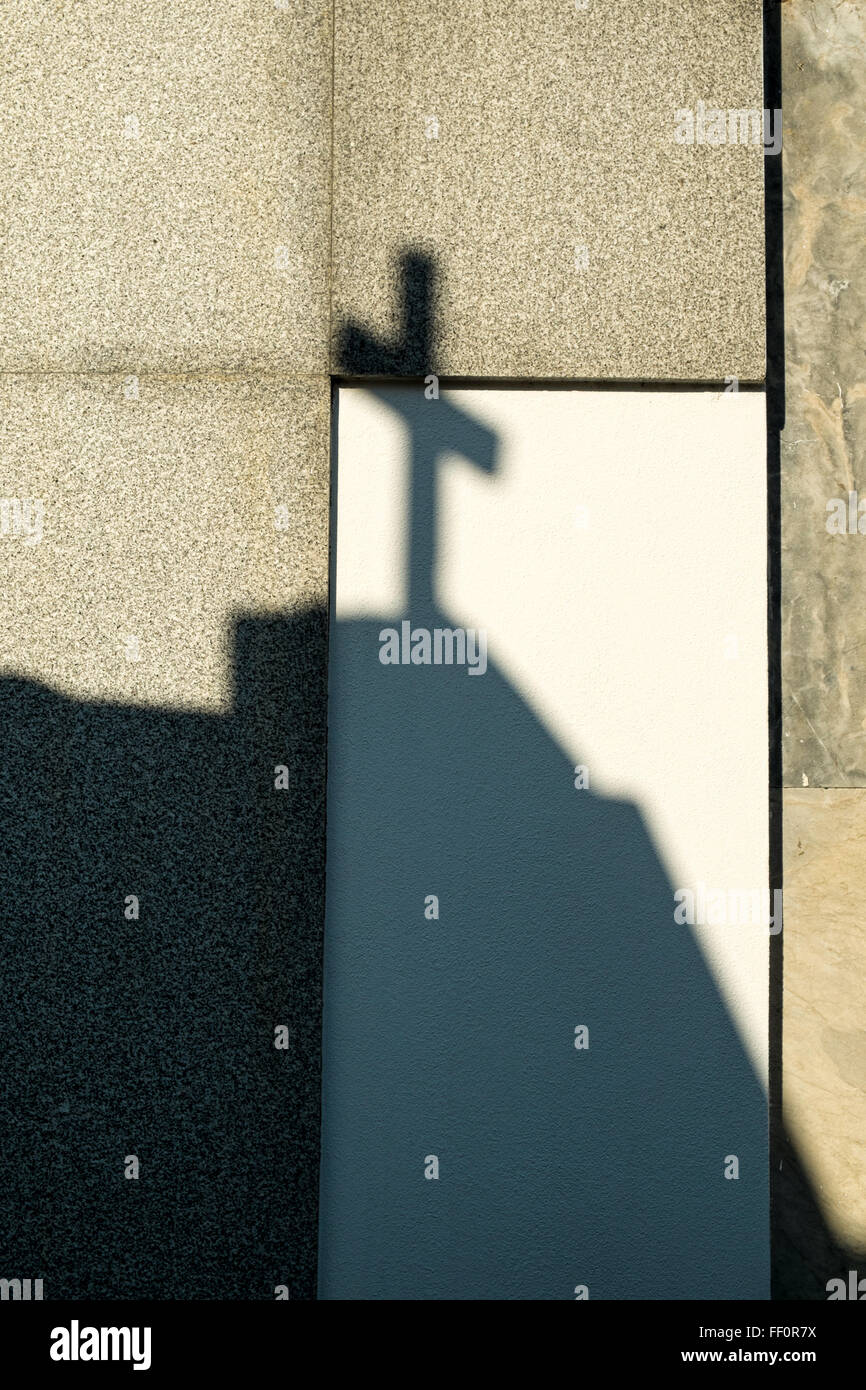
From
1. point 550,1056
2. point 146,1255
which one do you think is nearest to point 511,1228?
point 550,1056

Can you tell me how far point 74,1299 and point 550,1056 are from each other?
5.23 feet

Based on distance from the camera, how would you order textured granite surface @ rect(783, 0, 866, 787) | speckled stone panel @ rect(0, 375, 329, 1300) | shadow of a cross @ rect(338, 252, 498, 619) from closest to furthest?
1. speckled stone panel @ rect(0, 375, 329, 1300)
2. shadow of a cross @ rect(338, 252, 498, 619)
3. textured granite surface @ rect(783, 0, 866, 787)

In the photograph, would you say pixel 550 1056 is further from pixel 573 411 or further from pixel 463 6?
pixel 463 6

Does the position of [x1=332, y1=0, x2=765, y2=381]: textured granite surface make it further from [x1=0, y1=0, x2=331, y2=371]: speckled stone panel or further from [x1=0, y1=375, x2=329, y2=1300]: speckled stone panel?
[x1=0, y1=375, x2=329, y2=1300]: speckled stone panel

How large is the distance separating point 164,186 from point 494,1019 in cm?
280

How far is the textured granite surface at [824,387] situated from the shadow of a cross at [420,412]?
45.3 inches

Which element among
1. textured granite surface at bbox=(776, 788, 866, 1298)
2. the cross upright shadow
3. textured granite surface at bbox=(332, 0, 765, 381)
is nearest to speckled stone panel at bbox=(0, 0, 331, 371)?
textured granite surface at bbox=(332, 0, 765, 381)

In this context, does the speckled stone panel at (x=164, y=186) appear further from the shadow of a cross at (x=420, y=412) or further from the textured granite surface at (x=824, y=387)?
the textured granite surface at (x=824, y=387)

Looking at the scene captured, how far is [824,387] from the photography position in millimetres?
3551

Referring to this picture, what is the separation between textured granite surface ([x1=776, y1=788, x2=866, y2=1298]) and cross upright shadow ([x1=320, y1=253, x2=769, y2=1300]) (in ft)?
0.99

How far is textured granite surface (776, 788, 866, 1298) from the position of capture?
11.1 feet

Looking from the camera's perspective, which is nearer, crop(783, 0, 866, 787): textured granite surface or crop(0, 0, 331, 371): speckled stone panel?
crop(0, 0, 331, 371): speckled stone panel

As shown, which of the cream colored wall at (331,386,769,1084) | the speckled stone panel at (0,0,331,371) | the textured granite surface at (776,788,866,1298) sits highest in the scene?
the speckled stone panel at (0,0,331,371)

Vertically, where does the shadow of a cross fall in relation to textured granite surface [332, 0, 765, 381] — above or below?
below
